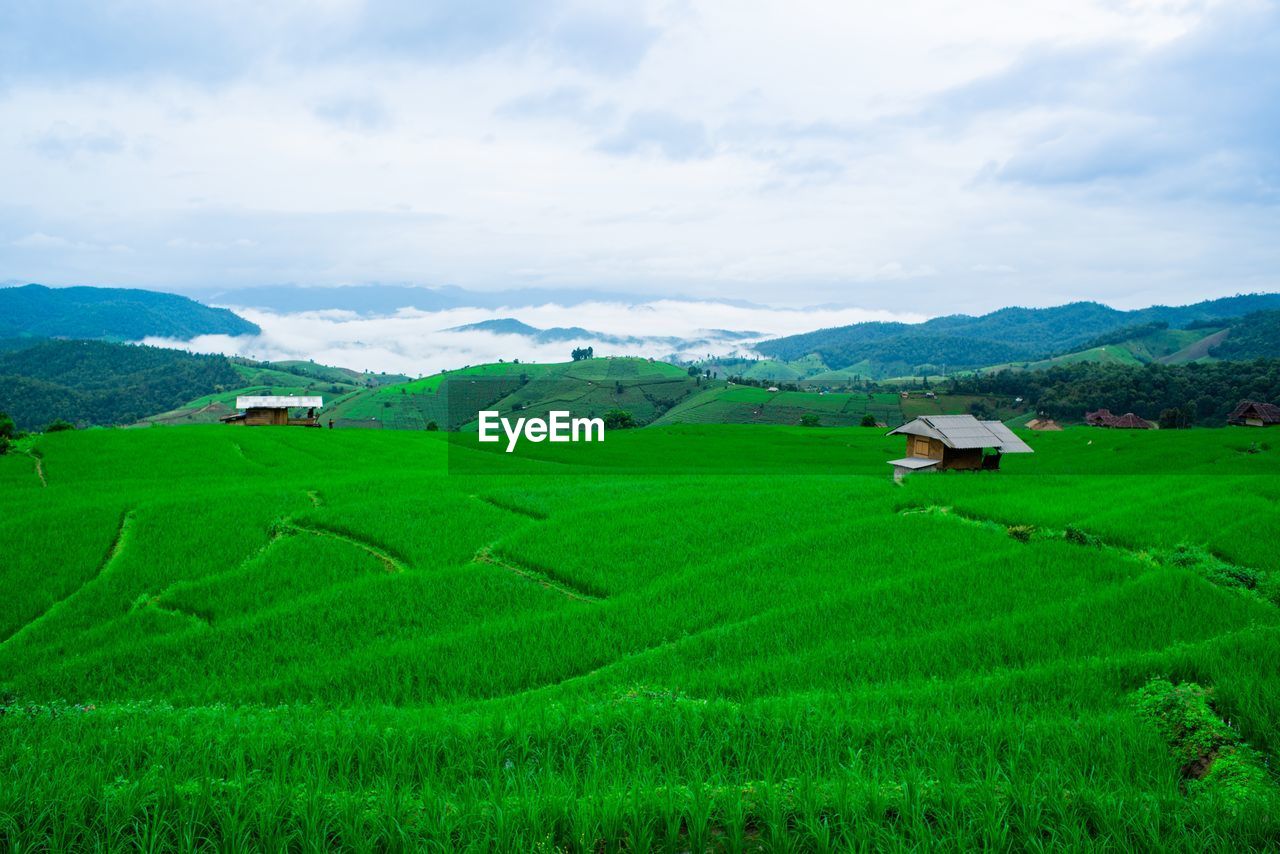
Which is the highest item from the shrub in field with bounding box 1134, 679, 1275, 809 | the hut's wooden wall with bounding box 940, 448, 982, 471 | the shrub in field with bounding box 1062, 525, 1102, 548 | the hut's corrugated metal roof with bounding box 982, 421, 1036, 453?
the hut's corrugated metal roof with bounding box 982, 421, 1036, 453

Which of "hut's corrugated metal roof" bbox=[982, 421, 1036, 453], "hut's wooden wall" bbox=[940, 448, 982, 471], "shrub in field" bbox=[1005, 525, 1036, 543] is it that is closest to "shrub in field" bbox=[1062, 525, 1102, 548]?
"shrub in field" bbox=[1005, 525, 1036, 543]

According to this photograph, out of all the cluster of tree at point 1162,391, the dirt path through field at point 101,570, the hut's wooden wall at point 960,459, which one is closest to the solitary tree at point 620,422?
the cluster of tree at point 1162,391

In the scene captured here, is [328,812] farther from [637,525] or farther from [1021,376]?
[1021,376]

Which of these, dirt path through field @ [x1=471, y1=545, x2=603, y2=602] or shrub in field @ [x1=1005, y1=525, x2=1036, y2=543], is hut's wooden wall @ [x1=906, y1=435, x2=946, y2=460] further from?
dirt path through field @ [x1=471, y1=545, x2=603, y2=602]

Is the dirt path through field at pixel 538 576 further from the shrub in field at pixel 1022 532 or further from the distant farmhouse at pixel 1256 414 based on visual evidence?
the distant farmhouse at pixel 1256 414

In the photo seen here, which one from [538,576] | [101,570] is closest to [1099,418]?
[538,576]
